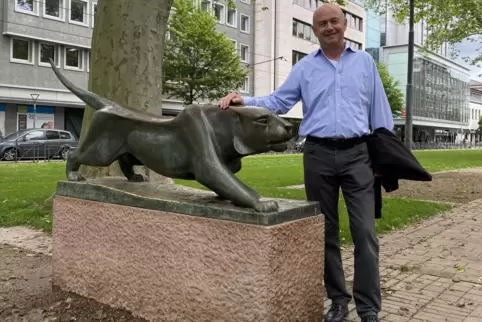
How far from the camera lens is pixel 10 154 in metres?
21.8

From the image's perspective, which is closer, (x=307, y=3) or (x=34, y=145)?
(x=34, y=145)

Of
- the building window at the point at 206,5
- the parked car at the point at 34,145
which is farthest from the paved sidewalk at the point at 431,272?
the building window at the point at 206,5

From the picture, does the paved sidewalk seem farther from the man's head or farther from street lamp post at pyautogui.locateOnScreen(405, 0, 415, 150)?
street lamp post at pyautogui.locateOnScreen(405, 0, 415, 150)

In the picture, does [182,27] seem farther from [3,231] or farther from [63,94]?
[3,231]

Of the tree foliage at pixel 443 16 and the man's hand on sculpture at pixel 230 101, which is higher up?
the tree foliage at pixel 443 16

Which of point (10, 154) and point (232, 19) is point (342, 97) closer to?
A: point (10, 154)

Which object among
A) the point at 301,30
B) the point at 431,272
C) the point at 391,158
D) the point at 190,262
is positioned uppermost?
the point at 301,30

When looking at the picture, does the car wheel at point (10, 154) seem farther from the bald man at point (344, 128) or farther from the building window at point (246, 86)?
the building window at point (246, 86)

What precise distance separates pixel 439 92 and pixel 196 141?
87.2 meters

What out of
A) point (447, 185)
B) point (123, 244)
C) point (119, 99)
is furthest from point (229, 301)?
point (447, 185)

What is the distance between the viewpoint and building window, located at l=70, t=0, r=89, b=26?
31.4 metres

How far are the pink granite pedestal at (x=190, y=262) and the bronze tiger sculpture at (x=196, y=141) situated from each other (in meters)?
0.24

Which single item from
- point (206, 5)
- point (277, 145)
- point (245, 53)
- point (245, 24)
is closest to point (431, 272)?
point (277, 145)

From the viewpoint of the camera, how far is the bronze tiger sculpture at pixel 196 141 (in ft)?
10.7
